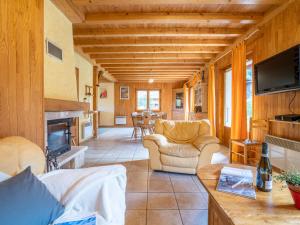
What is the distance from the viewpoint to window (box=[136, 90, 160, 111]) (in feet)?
34.1

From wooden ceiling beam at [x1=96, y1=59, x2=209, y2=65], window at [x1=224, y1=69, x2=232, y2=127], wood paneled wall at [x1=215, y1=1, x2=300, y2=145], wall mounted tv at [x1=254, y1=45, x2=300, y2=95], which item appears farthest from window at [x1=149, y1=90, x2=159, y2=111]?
wall mounted tv at [x1=254, y1=45, x2=300, y2=95]

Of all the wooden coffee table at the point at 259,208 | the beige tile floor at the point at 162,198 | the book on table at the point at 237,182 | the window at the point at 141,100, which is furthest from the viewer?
the window at the point at 141,100

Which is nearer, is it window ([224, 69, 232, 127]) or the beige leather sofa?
the beige leather sofa

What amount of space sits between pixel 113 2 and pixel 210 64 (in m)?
3.82

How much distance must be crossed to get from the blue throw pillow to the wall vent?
1.98 metres

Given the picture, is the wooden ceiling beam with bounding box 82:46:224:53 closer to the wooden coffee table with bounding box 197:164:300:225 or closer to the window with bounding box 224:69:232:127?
the window with bounding box 224:69:232:127

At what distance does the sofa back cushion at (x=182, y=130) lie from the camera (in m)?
3.38

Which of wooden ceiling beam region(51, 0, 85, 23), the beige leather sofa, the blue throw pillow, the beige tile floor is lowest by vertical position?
the beige tile floor

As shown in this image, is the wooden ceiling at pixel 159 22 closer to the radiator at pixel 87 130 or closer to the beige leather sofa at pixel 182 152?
the beige leather sofa at pixel 182 152

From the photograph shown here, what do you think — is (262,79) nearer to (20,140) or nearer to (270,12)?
(270,12)

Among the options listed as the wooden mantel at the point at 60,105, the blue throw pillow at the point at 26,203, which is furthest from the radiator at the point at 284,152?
the wooden mantel at the point at 60,105

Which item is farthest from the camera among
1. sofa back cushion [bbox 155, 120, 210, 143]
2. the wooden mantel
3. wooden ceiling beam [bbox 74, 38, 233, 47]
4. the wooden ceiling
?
wooden ceiling beam [bbox 74, 38, 233, 47]

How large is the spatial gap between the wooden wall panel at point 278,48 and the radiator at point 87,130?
14.4 ft

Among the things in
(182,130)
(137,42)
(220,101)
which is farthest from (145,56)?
(182,130)
